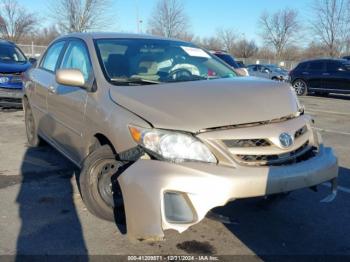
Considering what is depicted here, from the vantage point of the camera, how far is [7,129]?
870 centimetres

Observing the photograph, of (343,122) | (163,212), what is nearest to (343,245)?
(163,212)

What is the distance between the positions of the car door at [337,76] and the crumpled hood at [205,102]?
50.8 ft

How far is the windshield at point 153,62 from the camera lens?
4.30m

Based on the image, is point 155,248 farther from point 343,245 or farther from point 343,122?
point 343,122

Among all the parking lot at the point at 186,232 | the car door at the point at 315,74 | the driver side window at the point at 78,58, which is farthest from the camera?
the car door at the point at 315,74

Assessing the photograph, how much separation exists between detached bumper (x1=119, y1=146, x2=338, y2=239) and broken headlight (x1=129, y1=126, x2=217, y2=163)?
2.4 inches

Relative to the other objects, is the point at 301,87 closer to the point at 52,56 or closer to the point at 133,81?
the point at 52,56

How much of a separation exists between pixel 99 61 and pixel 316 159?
215 cm

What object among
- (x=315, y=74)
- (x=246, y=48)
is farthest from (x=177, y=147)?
(x=246, y=48)

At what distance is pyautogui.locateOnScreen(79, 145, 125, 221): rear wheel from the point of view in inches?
153

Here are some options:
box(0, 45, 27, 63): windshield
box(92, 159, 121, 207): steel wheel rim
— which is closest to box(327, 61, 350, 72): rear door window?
box(0, 45, 27, 63): windshield

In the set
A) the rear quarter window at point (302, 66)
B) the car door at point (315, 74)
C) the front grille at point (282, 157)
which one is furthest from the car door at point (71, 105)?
the rear quarter window at point (302, 66)

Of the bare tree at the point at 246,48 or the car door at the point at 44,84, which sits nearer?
the car door at the point at 44,84

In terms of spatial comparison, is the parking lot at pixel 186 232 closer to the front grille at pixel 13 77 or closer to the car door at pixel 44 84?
the car door at pixel 44 84
